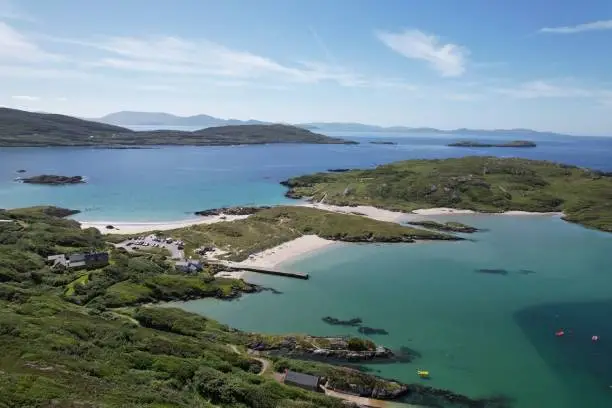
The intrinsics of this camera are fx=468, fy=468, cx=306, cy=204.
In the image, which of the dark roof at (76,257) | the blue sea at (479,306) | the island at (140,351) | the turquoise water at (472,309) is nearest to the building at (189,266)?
the island at (140,351)

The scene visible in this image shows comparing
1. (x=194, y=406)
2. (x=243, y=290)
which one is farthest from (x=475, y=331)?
(x=194, y=406)

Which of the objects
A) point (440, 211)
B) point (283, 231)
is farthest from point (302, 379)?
point (440, 211)

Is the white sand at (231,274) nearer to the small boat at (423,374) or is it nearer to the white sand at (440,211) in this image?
the small boat at (423,374)

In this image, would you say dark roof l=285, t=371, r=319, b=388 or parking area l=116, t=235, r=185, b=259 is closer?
dark roof l=285, t=371, r=319, b=388

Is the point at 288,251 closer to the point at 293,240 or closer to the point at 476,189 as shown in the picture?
the point at 293,240

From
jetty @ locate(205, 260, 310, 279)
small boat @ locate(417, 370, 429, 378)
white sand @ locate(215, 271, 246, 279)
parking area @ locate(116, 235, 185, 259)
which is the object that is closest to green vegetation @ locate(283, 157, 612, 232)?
Answer: parking area @ locate(116, 235, 185, 259)

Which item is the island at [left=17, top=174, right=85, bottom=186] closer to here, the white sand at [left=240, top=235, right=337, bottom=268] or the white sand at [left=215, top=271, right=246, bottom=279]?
the white sand at [left=240, top=235, right=337, bottom=268]
